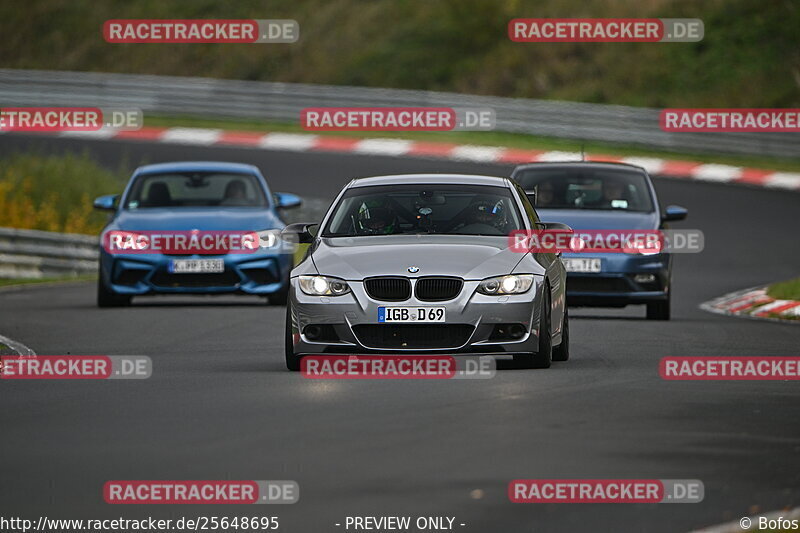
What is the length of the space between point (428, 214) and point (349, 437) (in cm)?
425

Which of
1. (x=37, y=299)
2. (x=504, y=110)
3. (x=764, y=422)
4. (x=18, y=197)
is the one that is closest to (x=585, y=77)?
(x=504, y=110)

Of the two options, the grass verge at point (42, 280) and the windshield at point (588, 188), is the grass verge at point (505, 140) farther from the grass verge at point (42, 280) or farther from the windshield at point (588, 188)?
the windshield at point (588, 188)

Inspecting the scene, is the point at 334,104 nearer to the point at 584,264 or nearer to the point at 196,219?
the point at 196,219

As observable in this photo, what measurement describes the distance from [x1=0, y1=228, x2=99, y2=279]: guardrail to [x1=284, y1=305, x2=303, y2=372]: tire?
13756 millimetres

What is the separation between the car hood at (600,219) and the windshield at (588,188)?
9.9 inches

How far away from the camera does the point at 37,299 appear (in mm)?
21750

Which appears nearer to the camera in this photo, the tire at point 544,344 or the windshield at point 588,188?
the tire at point 544,344

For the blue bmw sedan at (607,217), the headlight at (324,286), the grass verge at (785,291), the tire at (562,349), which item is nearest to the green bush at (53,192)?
the blue bmw sedan at (607,217)

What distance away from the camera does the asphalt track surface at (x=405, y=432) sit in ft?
25.4

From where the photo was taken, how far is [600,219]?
18.8 metres

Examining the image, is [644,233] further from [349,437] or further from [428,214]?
[349,437]

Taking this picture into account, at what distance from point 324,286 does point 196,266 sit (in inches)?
274

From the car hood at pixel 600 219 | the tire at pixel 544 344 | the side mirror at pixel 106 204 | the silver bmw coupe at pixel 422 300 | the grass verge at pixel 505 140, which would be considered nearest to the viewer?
the silver bmw coupe at pixel 422 300

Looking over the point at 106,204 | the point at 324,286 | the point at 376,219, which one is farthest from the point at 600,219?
the point at 324,286
